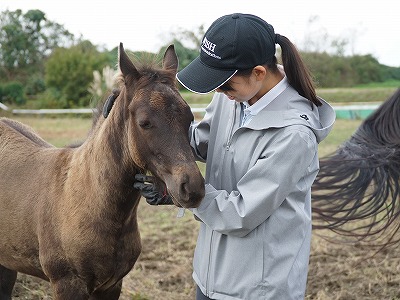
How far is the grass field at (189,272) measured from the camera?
4422 mm

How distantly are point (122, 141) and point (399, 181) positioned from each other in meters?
2.66

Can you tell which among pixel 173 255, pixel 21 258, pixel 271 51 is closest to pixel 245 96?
pixel 271 51

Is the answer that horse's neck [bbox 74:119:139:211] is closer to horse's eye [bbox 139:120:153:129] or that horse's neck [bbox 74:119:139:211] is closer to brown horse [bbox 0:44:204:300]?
brown horse [bbox 0:44:204:300]

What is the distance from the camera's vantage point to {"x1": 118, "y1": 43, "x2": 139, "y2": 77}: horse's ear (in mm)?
2451

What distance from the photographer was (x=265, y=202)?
2.28m

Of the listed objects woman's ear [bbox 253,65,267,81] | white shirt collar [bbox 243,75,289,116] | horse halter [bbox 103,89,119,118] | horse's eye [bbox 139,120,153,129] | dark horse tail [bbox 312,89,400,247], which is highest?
woman's ear [bbox 253,65,267,81]

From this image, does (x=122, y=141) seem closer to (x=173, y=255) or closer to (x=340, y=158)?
(x=340, y=158)

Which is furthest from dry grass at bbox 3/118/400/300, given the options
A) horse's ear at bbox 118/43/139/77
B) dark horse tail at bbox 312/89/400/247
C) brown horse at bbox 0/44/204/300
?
horse's ear at bbox 118/43/139/77

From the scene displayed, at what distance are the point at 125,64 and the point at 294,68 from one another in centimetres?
73

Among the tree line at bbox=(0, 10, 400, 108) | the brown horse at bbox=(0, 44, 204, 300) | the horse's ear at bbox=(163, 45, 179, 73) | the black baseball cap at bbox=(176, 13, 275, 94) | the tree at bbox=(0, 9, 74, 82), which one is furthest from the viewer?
the tree at bbox=(0, 9, 74, 82)

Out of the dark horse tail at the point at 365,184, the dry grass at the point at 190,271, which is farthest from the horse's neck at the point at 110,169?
the dark horse tail at the point at 365,184

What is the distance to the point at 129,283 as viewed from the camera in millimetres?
4641

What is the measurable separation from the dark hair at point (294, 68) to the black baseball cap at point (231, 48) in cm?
6

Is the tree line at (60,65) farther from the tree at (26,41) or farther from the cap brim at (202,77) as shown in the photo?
the cap brim at (202,77)
